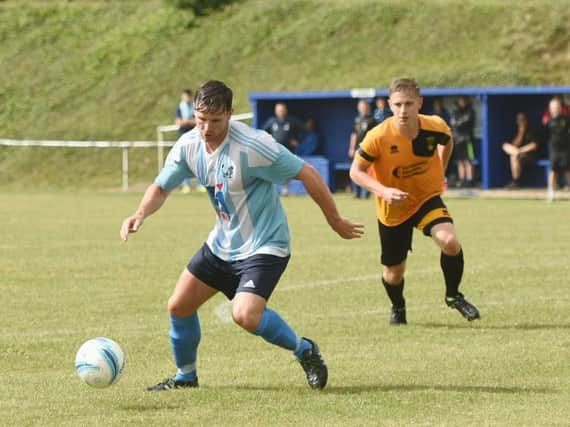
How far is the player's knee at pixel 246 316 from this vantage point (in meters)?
7.71

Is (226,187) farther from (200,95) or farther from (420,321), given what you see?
(420,321)

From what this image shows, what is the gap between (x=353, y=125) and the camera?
105 feet

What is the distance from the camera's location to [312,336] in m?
10.2

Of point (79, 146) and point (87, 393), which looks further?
point (79, 146)

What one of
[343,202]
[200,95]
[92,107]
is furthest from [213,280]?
[92,107]

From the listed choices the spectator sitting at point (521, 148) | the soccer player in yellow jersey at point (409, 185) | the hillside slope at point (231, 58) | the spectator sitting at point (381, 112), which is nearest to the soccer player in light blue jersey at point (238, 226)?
→ the soccer player in yellow jersey at point (409, 185)

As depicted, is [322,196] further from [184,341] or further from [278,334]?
[184,341]

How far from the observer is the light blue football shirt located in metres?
7.79

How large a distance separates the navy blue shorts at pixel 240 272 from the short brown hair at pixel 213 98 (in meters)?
0.88

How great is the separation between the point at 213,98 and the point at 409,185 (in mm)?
3693

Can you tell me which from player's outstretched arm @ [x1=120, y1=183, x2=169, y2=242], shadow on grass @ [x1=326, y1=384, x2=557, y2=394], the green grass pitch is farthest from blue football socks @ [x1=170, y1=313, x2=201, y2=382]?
shadow on grass @ [x1=326, y1=384, x2=557, y2=394]

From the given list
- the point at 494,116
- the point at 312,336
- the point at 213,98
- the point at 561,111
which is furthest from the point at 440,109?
the point at 213,98

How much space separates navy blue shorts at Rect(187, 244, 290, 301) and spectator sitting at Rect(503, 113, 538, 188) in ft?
70.0

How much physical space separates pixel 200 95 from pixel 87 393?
183cm
